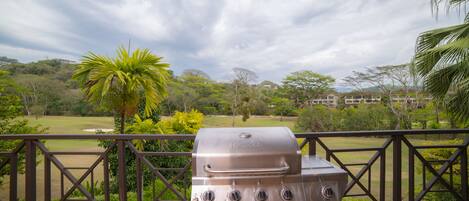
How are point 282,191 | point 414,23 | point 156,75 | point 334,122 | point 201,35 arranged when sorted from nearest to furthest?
point 282,191 → point 156,75 → point 414,23 → point 334,122 → point 201,35

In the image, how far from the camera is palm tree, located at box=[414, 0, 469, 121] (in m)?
2.39

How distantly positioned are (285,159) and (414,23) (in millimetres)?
7420

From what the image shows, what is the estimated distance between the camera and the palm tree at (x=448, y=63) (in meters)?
2.39

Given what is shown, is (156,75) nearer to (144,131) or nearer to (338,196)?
(144,131)

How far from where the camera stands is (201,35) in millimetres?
16984

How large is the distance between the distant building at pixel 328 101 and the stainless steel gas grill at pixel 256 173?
16035 mm

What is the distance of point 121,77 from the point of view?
4.52m

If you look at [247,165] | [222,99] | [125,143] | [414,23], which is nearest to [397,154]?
[247,165]

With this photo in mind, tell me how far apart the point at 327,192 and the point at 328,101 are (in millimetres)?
16656

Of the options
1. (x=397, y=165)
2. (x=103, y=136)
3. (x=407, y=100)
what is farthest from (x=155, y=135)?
(x=407, y=100)

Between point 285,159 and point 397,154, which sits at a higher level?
point 285,159

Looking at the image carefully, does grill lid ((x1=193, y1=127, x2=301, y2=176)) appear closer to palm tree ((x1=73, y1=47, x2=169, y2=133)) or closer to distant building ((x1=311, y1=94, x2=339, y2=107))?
palm tree ((x1=73, y1=47, x2=169, y2=133))

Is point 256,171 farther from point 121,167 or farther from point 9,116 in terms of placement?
point 9,116

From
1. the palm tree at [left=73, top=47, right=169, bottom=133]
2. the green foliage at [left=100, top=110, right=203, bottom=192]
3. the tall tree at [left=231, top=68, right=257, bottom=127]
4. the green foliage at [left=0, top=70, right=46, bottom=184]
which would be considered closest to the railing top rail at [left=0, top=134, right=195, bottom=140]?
the palm tree at [left=73, top=47, right=169, bottom=133]
